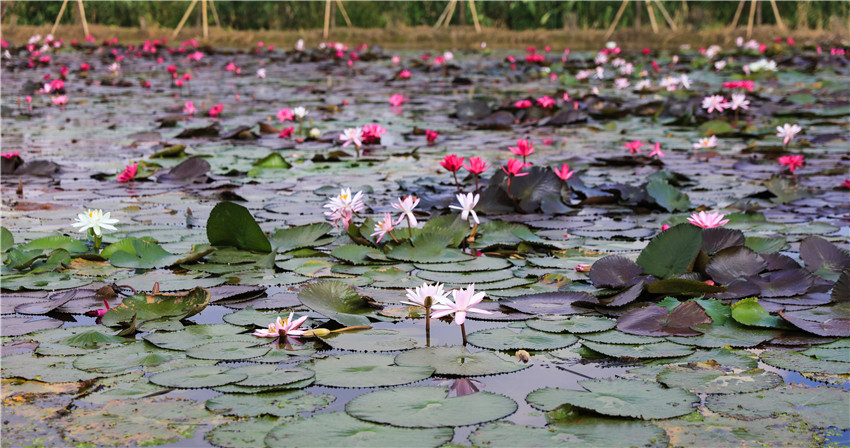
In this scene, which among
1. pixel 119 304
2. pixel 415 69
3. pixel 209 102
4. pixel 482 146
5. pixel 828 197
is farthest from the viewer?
pixel 415 69

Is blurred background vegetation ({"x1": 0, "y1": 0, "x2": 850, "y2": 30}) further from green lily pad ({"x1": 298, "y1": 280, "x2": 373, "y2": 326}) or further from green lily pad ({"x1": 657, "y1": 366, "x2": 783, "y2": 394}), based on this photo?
green lily pad ({"x1": 657, "y1": 366, "x2": 783, "y2": 394})

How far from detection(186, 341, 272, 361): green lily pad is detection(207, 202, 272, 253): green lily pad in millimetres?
747

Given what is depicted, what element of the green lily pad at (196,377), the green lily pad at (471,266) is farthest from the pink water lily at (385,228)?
the green lily pad at (196,377)

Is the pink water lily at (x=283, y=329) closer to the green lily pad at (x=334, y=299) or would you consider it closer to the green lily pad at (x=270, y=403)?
the green lily pad at (x=334, y=299)

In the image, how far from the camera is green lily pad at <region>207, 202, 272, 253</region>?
248cm

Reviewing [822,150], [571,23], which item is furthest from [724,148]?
[571,23]

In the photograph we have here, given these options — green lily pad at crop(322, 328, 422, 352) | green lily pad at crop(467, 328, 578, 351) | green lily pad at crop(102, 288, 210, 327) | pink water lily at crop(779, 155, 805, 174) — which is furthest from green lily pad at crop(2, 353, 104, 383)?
pink water lily at crop(779, 155, 805, 174)

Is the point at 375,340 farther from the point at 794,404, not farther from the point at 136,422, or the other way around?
the point at 794,404

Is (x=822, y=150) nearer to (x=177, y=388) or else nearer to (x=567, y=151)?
(x=567, y=151)

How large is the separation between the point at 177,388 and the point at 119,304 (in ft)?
1.78

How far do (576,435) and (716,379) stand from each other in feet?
→ 1.26

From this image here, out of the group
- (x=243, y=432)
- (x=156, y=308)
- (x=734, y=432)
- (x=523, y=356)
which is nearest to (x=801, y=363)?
(x=734, y=432)

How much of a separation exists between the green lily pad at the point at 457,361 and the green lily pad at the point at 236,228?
92cm

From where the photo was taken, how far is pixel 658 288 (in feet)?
6.70
